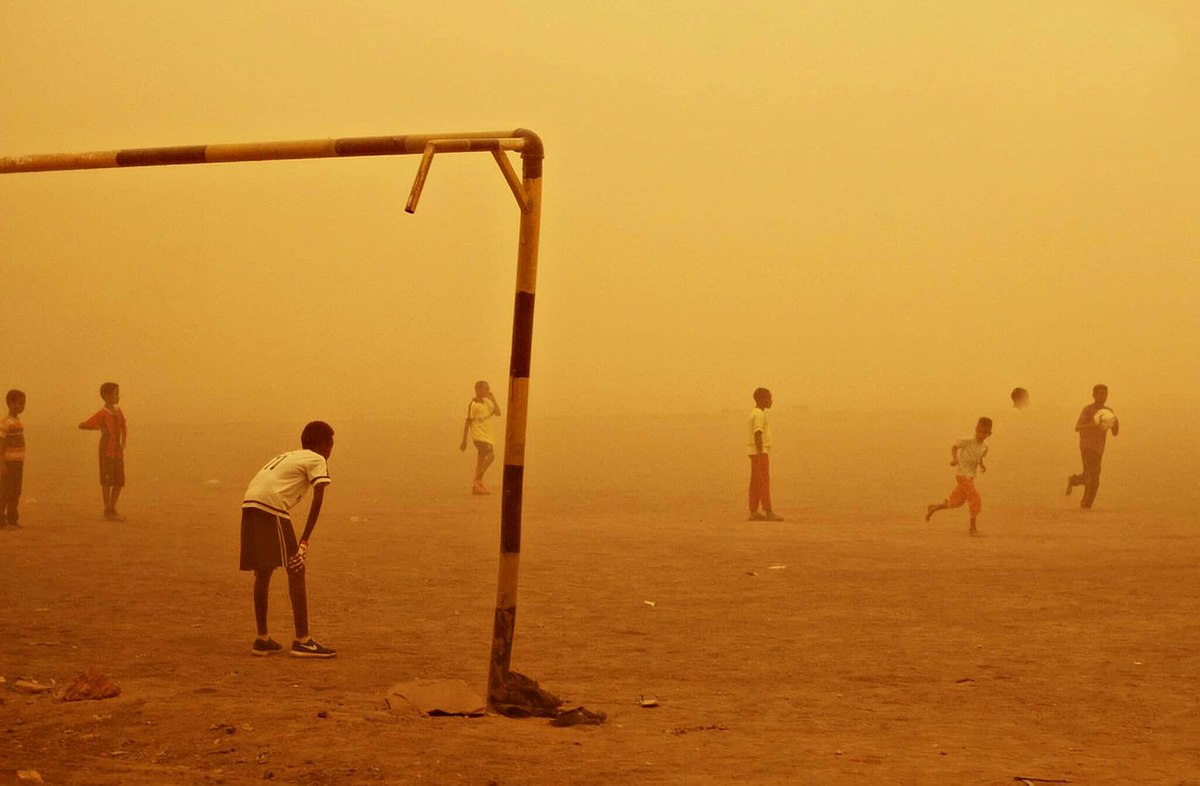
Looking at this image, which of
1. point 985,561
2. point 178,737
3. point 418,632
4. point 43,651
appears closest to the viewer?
point 178,737

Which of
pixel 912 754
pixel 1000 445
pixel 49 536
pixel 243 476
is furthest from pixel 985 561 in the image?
pixel 1000 445

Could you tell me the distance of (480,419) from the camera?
2191cm

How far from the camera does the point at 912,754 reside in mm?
6426

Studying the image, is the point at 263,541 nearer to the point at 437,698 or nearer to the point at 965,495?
the point at 437,698

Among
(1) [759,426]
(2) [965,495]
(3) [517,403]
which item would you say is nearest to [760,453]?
(1) [759,426]

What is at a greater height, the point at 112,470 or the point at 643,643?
the point at 112,470

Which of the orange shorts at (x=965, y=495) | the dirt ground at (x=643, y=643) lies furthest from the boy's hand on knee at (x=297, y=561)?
the orange shorts at (x=965, y=495)

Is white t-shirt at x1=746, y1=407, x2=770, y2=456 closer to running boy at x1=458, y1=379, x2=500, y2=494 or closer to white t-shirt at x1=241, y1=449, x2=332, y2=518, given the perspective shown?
running boy at x1=458, y1=379, x2=500, y2=494

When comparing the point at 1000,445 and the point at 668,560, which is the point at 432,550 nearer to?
the point at 668,560

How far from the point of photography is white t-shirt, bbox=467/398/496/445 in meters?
21.9

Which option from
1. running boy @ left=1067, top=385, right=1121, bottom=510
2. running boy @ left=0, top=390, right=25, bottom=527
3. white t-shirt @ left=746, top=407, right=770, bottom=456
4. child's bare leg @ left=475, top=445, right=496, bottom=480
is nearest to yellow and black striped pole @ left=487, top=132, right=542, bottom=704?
running boy @ left=0, top=390, right=25, bottom=527

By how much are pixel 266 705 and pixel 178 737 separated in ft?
2.22

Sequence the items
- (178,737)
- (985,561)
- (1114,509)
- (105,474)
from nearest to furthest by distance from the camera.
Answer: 1. (178,737)
2. (985,561)
3. (105,474)
4. (1114,509)

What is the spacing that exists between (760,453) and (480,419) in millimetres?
5656
